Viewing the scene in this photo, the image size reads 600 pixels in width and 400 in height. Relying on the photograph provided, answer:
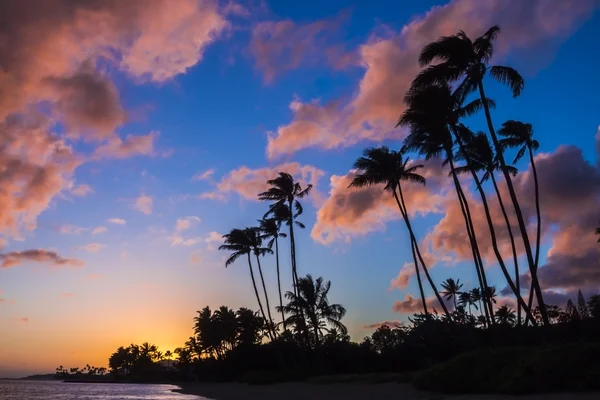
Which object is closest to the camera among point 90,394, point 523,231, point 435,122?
point 523,231

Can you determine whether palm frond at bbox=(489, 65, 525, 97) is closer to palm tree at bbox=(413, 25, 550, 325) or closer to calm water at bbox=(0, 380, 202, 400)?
palm tree at bbox=(413, 25, 550, 325)

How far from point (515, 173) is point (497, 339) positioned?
1267 cm

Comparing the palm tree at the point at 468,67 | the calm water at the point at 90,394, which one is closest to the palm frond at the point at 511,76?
the palm tree at the point at 468,67

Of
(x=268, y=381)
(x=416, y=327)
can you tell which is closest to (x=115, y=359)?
(x=268, y=381)

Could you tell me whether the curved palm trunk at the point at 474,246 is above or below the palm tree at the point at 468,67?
below

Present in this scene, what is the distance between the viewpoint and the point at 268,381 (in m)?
40.8

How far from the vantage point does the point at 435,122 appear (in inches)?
1025

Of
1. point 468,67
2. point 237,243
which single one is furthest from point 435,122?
point 237,243

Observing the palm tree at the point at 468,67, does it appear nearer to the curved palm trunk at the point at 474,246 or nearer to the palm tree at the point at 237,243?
the curved palm trunk at the point at 474,246

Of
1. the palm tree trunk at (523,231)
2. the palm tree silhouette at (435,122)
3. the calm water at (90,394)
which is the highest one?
the palm tree silhouette at (435,122)

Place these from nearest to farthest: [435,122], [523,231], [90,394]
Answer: [523,231], [435,122], [90,394]

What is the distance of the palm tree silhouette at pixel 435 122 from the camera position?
25172 mm

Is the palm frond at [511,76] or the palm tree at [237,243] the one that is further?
the palm tree at [237,243]

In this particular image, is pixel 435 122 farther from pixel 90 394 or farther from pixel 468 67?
pixel 90 394
